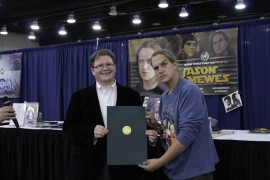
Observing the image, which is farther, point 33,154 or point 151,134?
point 33,154

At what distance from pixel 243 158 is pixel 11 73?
219 inches

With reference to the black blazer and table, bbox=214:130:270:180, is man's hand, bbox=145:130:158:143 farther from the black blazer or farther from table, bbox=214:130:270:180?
table, bbox=214:130:270:180

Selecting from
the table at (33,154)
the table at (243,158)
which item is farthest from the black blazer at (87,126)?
the table at (33,154)

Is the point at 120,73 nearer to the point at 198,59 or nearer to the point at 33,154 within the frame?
the point at 198,59


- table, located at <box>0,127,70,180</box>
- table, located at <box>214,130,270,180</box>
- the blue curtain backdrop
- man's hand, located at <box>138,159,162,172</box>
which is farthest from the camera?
the blue curtain backdrop

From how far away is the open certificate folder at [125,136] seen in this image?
1.78 metres

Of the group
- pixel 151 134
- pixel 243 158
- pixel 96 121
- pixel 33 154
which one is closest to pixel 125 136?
pixel 151 134

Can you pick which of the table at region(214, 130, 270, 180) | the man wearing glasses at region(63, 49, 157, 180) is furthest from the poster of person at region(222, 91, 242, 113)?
the man wearing glasses at region(63, 49, 157, 180)

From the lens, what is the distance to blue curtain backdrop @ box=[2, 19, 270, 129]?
4234mm

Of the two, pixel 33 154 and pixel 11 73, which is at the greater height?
pixel 11 73

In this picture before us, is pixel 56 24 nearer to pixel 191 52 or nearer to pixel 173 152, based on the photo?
pixel 191 52

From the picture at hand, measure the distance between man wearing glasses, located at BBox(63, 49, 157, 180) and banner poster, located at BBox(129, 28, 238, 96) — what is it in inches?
109

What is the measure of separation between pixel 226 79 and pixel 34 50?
406cm

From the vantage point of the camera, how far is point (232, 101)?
442 centimetres
